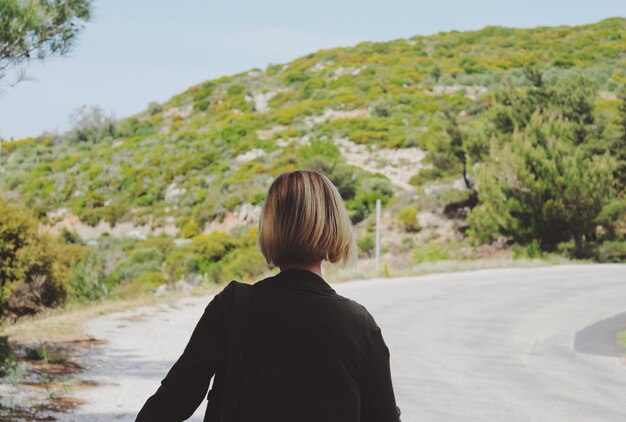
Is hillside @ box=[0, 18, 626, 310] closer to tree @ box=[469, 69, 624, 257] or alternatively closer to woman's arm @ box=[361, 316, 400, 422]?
tree @ box=[469, 69, 624, 257]

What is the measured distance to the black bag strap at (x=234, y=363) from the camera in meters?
2.09

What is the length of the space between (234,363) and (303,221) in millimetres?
447

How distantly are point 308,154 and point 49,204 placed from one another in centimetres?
1788

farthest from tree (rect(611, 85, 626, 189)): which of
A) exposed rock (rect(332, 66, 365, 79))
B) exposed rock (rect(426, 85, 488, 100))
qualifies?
exposed rock (rect(332, 66, 365, 79))

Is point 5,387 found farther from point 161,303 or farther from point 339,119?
point 339,119

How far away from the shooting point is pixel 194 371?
2117 millimetres

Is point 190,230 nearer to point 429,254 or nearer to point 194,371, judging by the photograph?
point 429,254

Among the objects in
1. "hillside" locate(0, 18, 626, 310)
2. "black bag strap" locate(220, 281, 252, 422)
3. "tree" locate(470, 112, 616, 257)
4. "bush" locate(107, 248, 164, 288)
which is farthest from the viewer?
"hillside" locate(0, 18, 626, 310)

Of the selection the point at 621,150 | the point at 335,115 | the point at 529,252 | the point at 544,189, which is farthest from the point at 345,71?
the point at 529,252

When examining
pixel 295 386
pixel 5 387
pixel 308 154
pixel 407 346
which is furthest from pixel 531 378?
pixel 308 154

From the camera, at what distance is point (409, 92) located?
6706cm

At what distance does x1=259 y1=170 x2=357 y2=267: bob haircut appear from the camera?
86.4 inches

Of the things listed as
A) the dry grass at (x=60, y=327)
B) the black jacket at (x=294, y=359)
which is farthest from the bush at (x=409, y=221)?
the black jacket at (x=294, y=359)

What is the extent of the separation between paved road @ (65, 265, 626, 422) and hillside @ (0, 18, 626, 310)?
14.8 metres
